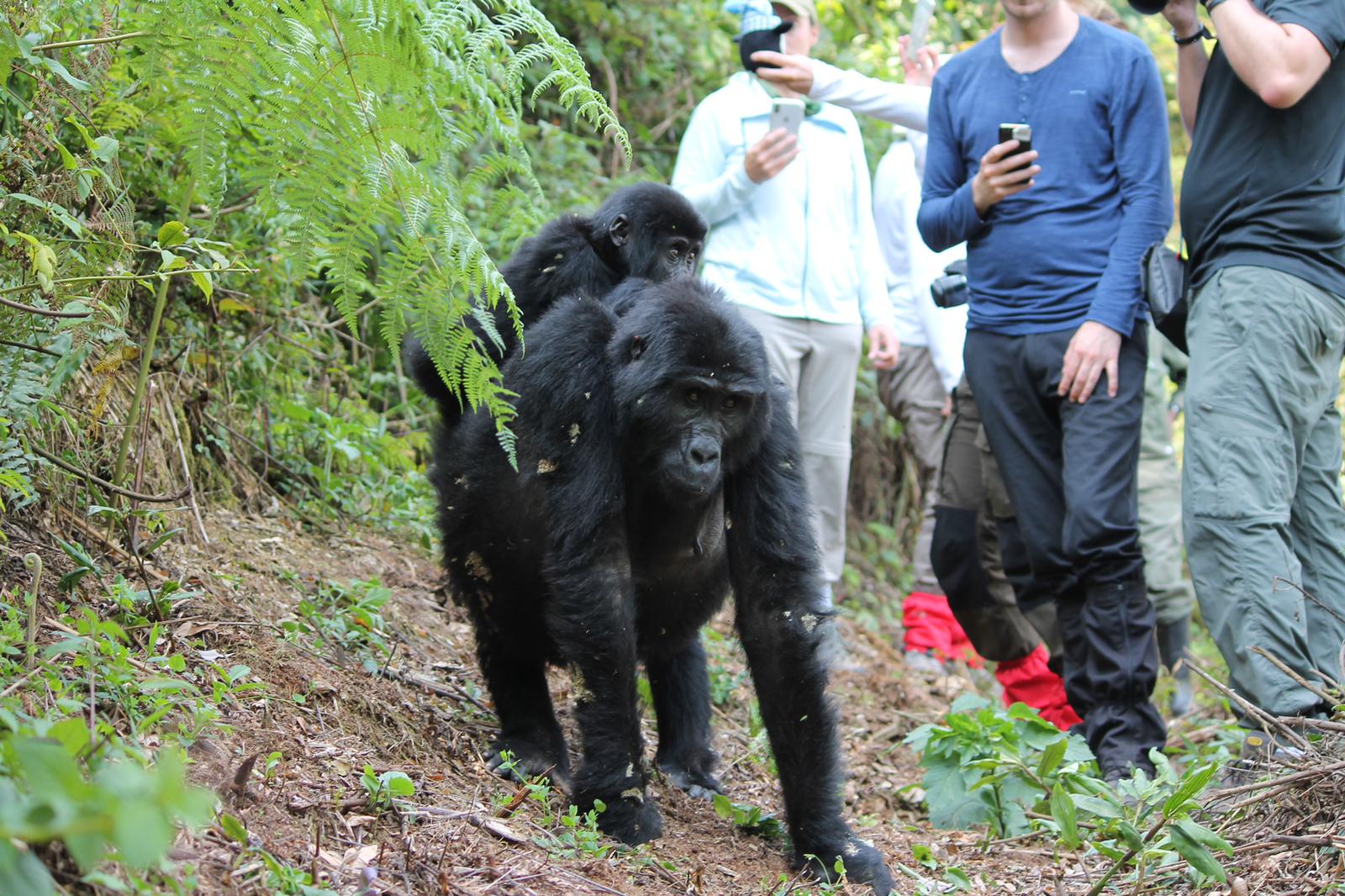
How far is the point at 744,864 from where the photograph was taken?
312cm

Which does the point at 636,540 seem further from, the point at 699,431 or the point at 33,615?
the point at 33,615

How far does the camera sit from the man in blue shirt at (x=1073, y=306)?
3.99 m

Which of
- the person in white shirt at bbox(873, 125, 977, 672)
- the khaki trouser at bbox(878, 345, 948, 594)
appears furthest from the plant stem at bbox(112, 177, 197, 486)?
the khaki trouser at bbox(878, 345, 948, 594)

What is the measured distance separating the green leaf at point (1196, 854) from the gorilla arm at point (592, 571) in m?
1.20

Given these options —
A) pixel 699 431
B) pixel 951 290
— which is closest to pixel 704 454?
pixel 699 431

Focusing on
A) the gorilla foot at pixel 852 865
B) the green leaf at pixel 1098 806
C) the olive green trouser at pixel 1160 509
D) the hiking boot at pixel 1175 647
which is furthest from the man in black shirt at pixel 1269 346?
the hiking boot at pixel 1175 647

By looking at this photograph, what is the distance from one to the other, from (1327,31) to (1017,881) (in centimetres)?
240

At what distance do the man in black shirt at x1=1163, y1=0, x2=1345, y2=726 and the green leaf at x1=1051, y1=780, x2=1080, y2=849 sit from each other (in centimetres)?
92

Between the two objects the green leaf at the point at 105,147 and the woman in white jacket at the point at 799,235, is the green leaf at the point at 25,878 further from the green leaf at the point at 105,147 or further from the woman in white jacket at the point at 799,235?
the woman in white jacket at the point at 799,235

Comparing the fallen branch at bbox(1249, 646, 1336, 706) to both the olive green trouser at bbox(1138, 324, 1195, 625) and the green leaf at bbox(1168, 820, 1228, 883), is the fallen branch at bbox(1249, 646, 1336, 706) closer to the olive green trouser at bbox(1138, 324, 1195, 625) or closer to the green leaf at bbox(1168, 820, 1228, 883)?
the green leaf at bbox(1168, 820, 1228, 883)

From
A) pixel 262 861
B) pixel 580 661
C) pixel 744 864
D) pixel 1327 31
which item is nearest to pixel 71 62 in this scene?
pixel 580 661

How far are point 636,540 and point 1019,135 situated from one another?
6.33ft

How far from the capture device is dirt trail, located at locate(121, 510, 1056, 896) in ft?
7.42

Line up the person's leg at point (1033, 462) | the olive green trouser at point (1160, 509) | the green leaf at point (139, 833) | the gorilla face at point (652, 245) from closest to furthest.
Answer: the green leaf at point (139, 833) < the person's leg at point (1033, 462) < the gorilla face at point (652, 245) < the olive green trouser at point (1160, 509)
